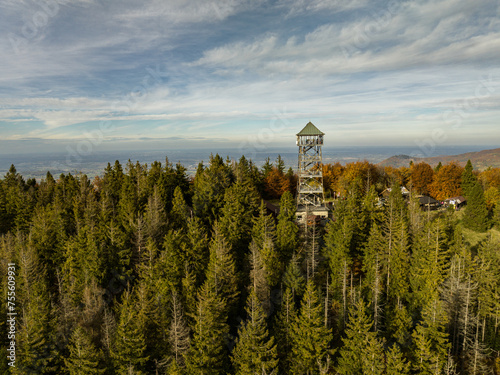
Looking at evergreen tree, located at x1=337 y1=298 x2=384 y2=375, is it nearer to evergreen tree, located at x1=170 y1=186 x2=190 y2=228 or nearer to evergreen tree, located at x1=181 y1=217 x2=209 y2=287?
evergreen tree, located at x1=181 y1=217 x2=209 y2=287

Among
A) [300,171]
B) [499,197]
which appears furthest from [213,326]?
[499,197]

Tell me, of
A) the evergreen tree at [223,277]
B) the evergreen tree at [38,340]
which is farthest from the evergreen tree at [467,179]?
the evergreen tree at [38,340]

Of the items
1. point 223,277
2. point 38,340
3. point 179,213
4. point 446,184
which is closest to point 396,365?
point 223,277

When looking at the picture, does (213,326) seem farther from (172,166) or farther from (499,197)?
(499,197)

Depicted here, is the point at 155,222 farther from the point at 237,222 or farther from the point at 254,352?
the point at 254,352

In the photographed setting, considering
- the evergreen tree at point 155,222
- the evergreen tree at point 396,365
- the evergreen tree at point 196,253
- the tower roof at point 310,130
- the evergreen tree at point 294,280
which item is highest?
the tower roof at point 310,130

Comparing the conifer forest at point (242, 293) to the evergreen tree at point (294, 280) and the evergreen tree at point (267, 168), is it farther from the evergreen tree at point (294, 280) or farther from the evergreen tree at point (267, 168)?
the evergreen tree at point (267, 168)
